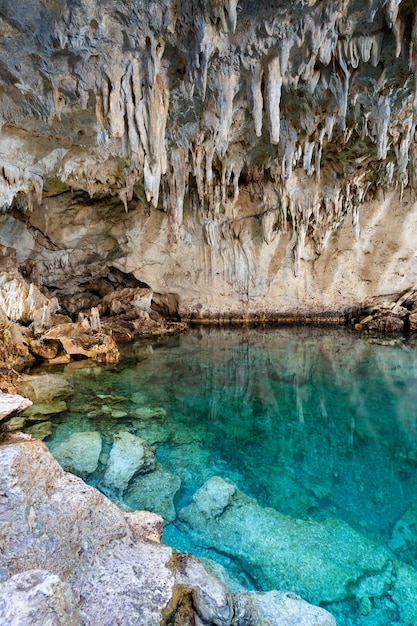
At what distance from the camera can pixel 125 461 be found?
3857mm

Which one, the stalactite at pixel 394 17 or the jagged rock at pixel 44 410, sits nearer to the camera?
the stalactite at pixel 394 17

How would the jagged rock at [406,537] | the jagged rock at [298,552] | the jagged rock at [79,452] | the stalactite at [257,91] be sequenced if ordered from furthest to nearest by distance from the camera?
the stalactite at [257,91]
the jagged rock at [79,452]
the jagged rock at [406,537]
the jagged rock at [298,552]

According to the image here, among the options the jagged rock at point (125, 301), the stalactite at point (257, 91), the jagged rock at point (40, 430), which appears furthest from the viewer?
the jagged rock at point (125, 301)

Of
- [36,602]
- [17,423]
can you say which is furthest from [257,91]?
[36,602]

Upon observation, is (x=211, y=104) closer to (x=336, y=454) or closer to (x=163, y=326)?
(x=336, y=454)

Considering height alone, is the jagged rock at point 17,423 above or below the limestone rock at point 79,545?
below

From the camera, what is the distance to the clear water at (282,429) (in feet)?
10.0

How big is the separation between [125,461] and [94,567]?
2271 millimetres

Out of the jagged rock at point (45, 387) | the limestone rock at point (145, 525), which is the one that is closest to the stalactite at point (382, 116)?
the limestone rock at point (145, 525)

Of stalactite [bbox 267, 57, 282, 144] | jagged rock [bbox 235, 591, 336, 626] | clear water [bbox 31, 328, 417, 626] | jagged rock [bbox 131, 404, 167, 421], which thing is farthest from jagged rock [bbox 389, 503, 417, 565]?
stalactite [bbox 267, 57, 282, 144]

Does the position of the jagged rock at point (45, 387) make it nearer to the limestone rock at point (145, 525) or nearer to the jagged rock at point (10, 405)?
the jagged rock at point (10, 405)

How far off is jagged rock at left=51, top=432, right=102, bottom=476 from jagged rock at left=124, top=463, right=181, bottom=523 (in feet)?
1.85

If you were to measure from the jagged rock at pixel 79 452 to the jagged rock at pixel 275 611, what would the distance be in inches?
88.6

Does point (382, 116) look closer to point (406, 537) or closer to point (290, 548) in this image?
point (406, 537)
